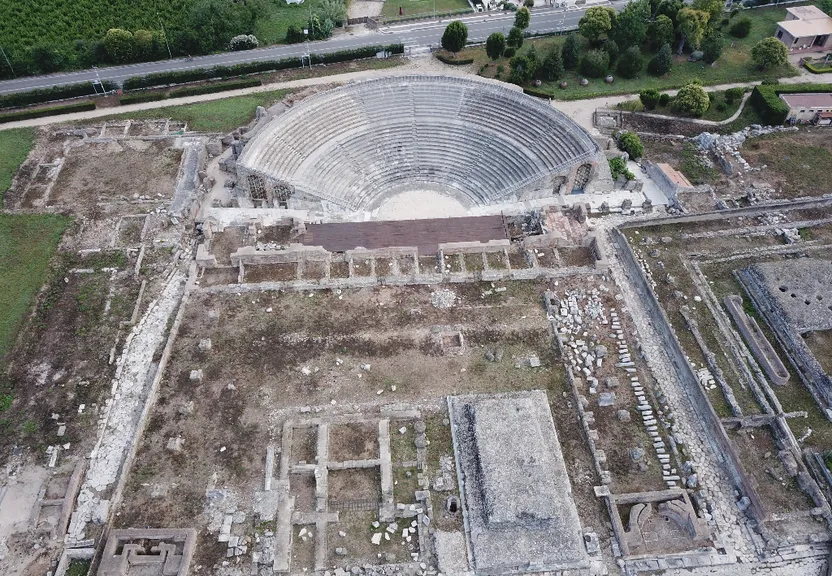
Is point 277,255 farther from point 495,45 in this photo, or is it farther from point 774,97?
point 774,97

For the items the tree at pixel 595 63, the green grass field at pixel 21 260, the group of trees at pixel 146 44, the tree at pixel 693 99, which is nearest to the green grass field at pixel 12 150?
the green grass field at pixel 21 260

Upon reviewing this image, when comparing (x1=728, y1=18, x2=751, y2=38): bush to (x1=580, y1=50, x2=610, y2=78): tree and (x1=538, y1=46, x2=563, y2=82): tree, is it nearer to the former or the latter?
(x1=580, y1=50, x2=610, y2=78): tree

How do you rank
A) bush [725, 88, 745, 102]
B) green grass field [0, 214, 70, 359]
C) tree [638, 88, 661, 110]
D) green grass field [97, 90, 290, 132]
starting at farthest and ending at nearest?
bush [725, 88, 745, 102]
tree [638, 88, 661, 110]
green grass field [97, 90, 290, 132]
green grass field [0, 214, 70, 359]

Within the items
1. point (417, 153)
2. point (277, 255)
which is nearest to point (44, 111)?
point (277, 255)

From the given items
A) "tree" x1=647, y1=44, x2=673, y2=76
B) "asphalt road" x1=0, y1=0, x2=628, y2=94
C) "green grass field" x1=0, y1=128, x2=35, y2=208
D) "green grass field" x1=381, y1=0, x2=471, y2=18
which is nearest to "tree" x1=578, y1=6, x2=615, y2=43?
"asphalt road" x1=0, y1=0, x2=628, y2=94

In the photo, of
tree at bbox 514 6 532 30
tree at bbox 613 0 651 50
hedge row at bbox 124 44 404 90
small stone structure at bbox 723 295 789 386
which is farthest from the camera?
tree at bbox 514 6 532 30

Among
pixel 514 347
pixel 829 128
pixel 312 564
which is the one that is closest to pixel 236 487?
pixel 312 564

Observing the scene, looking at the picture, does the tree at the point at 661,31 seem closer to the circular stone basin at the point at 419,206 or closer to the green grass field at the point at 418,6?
the green grass field at the point at 418,6
